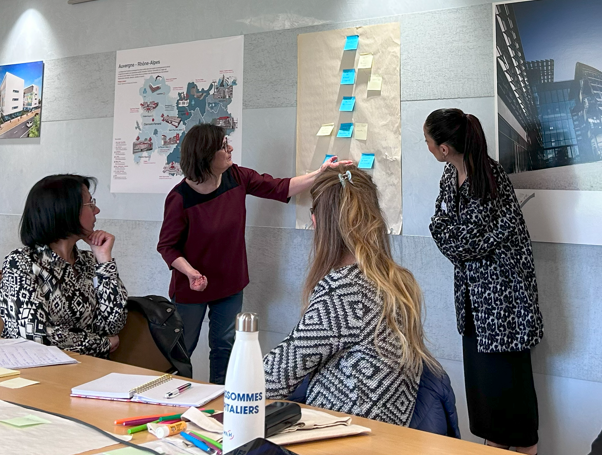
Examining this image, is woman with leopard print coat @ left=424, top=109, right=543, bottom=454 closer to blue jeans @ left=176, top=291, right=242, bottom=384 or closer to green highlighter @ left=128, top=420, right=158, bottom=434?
blue jeans @ left=176, top=291, right=242, bottom=384

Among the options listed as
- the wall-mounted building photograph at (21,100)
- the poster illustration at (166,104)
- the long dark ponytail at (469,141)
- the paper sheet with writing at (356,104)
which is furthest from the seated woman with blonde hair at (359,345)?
the wall-mounted building photograph at (21,100)

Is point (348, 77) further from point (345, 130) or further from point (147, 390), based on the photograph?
point (147, 390)

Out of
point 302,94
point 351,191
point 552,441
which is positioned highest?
point 302,94

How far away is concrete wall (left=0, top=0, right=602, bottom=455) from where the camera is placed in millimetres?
2656

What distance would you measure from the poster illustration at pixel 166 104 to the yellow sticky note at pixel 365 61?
77 cm

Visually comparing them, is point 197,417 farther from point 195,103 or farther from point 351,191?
Answer: point 195,103

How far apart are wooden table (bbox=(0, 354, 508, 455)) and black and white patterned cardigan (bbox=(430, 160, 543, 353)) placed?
126cm

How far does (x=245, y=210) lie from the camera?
330 cm

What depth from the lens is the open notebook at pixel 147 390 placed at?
1443 mm

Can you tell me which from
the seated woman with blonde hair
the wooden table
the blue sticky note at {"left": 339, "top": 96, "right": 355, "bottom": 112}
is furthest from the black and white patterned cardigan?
the wooden table

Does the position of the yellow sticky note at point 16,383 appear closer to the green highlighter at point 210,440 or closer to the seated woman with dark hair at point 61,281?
the seated woman with dark hair at point 61,281

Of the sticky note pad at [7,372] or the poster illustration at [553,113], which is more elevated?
the poster illustration at [553,113]

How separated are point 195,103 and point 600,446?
317 cm

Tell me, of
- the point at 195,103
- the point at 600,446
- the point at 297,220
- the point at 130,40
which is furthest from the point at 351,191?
the point at 130,40
